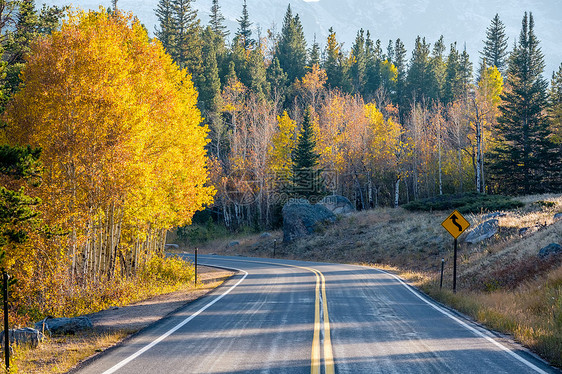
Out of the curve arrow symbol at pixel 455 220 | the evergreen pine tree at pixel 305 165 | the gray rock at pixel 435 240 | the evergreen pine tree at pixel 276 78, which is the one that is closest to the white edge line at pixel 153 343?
the curve arrow symbol at pixel 455 220

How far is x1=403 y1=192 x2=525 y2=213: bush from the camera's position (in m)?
33.7

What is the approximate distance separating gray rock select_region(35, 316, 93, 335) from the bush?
101ft

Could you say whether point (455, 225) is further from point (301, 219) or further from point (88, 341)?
point (301, 219)

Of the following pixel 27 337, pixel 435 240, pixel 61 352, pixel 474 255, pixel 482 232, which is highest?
pixel 482 232

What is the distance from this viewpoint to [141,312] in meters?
12.1

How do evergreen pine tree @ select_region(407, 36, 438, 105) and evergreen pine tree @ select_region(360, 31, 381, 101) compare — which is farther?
evergreen pine tree @ select_region(360, 31, 381, 101)

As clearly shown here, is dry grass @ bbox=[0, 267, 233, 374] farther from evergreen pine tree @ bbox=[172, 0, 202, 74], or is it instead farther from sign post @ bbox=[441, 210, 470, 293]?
evergreen pine tree @ bbox=[172, 0, 202, 74]

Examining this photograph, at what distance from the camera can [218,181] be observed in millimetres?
52750

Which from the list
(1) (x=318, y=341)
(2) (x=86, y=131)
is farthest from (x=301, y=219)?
(1) (x=318, y=341)

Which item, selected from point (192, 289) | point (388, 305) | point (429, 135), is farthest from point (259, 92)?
point (388, 305)

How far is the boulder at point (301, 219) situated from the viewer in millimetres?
41531

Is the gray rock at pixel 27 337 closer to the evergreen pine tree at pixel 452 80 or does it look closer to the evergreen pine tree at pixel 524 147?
the evergreen pine tree at pixel 524 147

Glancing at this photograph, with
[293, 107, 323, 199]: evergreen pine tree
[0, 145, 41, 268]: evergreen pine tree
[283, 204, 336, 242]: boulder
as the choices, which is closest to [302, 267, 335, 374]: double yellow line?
[0, 145, 41, 268]: evergreen pine tree

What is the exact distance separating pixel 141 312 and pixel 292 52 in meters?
77.4
